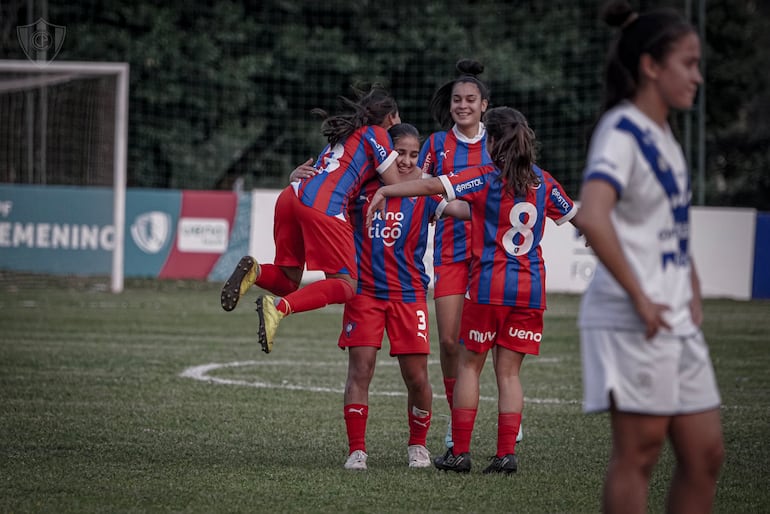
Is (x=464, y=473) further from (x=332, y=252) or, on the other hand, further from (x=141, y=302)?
(x=141, y=302)

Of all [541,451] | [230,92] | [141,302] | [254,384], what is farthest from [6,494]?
[230,92]

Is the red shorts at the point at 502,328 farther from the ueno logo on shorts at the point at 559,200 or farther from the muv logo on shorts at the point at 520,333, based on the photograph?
the ueno logo on shorts at the point at 559,200

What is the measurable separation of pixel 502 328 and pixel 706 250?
47.5 feet

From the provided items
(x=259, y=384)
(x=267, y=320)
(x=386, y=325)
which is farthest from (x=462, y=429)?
(x=259, y=384)

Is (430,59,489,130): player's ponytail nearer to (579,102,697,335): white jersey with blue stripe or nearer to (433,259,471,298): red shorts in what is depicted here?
(433,259,471,298): red shorts

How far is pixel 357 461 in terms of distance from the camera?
590 centimetres

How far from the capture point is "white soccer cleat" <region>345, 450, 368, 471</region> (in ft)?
19.3

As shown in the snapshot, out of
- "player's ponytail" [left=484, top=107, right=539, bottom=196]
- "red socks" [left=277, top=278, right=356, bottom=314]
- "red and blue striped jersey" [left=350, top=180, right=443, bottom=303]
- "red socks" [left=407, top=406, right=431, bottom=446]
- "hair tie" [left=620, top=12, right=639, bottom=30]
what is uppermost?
"hair tie" [left=620, top=12, right=639, bottom=30]

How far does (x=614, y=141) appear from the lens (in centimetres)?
346

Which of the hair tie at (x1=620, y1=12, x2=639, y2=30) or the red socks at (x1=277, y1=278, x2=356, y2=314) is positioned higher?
the hair tie at (x1=620, y1=12, x2=639, y2=30)

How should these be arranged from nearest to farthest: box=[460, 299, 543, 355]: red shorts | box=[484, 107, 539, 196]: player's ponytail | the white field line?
box=[484, 107, 539, 196]: player's ponytail < box=[460, 299, 543, 355]: red shorts < the white field line

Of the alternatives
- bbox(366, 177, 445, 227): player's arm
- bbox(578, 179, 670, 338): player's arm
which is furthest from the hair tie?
bbox(366, 177, 445, 227): player's arm

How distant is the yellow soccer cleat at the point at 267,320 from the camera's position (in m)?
5.75

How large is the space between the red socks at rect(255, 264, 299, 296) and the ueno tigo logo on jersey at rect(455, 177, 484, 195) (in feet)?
4.78
